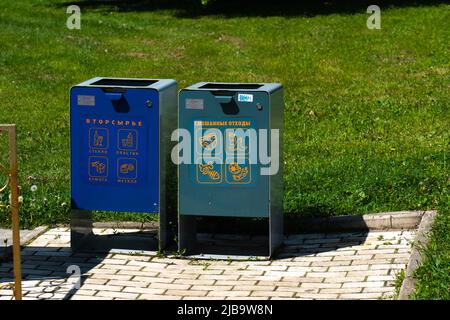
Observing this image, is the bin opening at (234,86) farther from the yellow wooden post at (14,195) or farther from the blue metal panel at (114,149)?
the yellow wooden post at (14,195)

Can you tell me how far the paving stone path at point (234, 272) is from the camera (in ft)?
24.9

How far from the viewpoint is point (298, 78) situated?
1650 centimetres

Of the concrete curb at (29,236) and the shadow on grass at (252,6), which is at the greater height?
the shadow on grass at (252,6)

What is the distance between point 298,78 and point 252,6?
7.54 metres

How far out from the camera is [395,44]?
1855cm

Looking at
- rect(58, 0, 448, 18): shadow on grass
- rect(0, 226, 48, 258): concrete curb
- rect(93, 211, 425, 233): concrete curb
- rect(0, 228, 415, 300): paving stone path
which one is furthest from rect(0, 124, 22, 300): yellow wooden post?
rect(58, 0, 448, 18): shadow on grass

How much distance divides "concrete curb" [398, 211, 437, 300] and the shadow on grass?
13753mm

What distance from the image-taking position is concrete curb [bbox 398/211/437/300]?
23.3 feet

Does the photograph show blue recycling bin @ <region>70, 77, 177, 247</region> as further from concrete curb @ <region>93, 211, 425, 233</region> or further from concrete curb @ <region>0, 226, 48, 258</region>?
concrete curb @ <region>93, 211, 425, 233</region>

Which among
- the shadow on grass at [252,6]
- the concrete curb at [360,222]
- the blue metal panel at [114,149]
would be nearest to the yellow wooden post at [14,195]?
the blue metal panel at [114,149]

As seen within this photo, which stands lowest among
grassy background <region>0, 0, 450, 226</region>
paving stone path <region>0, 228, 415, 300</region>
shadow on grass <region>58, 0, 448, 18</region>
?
paving stone path <region>0, 228, 415, 300</region>

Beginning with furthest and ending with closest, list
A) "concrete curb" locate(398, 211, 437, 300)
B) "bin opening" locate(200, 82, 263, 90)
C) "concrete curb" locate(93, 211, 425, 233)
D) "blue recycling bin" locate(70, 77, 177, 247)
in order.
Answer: "concrete curb" locate(93, 211, 425, 233) < "bin opening" locate(200, 82, 263, 90) < "blue recycling bin" locate(70, 77, 177, 247) < "concrete curb" locate(398, 211, 437, 300)
